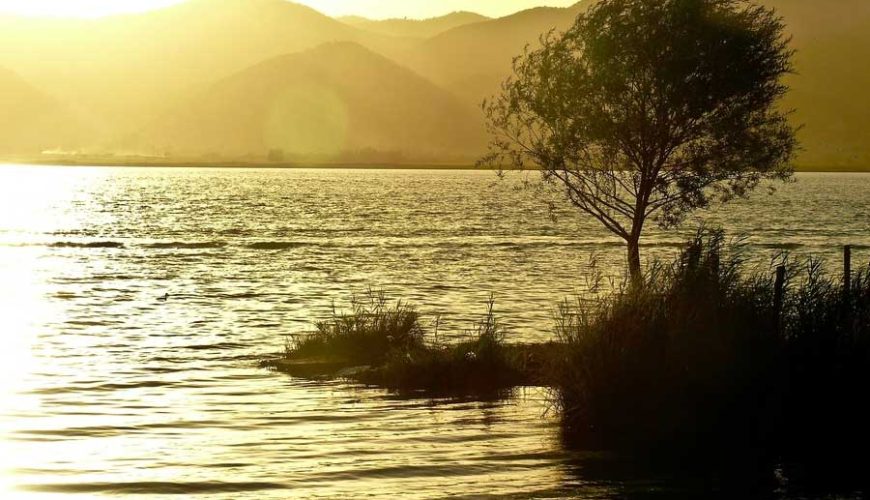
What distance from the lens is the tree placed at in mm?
34000

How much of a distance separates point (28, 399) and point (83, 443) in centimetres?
577

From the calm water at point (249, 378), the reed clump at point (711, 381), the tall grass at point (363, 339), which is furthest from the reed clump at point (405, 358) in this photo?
the reed clump at point (711, 381)

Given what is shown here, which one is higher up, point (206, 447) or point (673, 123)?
point (673, 123)

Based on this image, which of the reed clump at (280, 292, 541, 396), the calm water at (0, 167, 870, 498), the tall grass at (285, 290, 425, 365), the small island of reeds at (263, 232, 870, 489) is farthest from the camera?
the tall grass at (285, 290, 425, 365)

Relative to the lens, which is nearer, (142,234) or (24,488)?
(24,488)

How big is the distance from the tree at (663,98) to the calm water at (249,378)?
400 centimetres

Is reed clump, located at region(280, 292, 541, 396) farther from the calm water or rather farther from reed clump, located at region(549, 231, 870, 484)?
reed clump, located at region(549, 231, 870, 484)

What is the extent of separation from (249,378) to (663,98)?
16.2 meters

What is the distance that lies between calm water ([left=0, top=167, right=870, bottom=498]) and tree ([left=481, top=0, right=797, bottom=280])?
3995mm

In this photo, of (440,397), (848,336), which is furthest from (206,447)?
(848,336)

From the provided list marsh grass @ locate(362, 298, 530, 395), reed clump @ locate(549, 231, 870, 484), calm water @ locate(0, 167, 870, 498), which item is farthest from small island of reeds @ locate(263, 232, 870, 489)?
marsh grass @ locate(362, 298, 530, 395)

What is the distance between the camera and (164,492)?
16781 mm

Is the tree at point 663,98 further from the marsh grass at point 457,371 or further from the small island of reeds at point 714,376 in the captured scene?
the small island of reeds at point 714,376

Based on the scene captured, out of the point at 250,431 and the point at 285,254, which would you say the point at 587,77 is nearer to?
the point at 250,431
